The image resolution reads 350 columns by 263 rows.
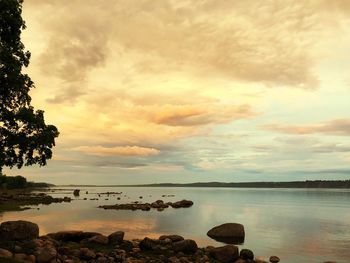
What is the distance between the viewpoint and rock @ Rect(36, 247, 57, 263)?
22.9 meters

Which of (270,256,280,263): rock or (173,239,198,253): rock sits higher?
(173,239,198,253): rock

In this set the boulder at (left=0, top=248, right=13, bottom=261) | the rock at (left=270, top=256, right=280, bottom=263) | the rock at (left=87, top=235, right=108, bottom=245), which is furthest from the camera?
the rock at (left=270, top=256, right=280, bottom=263)

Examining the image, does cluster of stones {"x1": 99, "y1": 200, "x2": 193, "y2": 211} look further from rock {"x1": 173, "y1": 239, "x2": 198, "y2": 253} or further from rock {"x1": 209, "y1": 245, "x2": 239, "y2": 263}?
rock {"x1": 209, "y1": 245, "x2": 239, "y2": 263}

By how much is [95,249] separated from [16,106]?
11436 mm

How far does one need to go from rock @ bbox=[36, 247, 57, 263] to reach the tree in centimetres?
535

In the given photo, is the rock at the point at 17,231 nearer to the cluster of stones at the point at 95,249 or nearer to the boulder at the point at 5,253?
the cluster of stones at the point at 95,249

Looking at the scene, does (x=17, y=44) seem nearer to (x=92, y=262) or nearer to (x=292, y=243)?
(x=92, y=262)

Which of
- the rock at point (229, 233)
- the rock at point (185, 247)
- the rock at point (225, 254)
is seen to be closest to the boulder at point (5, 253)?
the rock at point (185, 247)

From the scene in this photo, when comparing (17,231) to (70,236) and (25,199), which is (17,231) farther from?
(25,199)

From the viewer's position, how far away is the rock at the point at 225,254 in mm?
28859

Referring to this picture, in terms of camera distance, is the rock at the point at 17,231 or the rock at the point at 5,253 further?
the rock at the point at 17,231

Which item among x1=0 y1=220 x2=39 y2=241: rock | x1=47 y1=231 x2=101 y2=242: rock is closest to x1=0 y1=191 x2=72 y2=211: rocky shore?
x1=47 y1=231 x2=101 y2=242: rock

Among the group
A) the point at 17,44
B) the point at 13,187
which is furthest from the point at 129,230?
the point at 13,187

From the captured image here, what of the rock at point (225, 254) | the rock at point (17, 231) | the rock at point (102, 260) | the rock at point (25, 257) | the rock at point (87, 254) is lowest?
the rock at point (225, 254)
